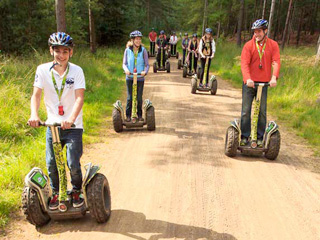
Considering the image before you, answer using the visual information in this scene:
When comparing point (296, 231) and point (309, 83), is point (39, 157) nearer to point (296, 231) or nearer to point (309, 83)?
point (296, 231)

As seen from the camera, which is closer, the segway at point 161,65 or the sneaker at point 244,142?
the sneaker at point 244,142

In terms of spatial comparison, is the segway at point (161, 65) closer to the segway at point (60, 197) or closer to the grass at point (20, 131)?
the grass at point (20, 131)

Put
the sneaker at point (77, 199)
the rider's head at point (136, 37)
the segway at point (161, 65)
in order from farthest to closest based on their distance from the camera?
the segway at point (161, 65) → the rider's head at point (136, 37) → the sneaker at point (77, 199)

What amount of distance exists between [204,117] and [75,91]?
5534 millimetres

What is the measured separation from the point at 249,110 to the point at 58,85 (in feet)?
12.5

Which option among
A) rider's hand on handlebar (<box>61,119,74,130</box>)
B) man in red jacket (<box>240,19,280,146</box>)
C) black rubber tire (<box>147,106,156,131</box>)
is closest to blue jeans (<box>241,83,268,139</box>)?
man in red jacket (<box>240,19,280,146</box>)

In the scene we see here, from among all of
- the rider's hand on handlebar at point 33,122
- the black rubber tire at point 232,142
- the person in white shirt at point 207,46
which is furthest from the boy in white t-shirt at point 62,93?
the person in white shirt at point 207,46

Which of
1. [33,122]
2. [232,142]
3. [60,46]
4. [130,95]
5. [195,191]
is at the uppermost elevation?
[60,46]

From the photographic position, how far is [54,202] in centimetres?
354

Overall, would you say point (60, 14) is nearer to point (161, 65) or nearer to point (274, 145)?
point (274, 145)

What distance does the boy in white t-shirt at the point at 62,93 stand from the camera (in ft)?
10.8

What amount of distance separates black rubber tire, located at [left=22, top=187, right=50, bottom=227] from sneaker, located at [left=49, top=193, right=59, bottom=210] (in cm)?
12

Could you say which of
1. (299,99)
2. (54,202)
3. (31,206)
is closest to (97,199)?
(54,202)

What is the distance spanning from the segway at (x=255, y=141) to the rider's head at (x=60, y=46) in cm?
353
